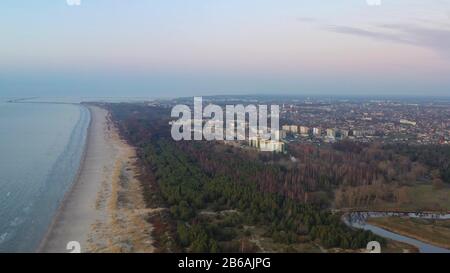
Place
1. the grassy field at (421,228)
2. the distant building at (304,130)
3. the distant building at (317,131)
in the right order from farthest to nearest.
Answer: the distant building at (304,130)
the distant building at (317,131)
the grassy field at (421,228)

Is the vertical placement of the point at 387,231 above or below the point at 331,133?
below

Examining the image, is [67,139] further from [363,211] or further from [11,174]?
[363,211]

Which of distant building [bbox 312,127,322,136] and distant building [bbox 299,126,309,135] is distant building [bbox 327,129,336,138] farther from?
distant building [bbox 299,126,309,135]

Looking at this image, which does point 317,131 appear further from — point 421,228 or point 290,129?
point 421,228

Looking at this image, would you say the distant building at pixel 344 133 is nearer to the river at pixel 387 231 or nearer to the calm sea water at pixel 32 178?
the calm sea water at pixel 32 178

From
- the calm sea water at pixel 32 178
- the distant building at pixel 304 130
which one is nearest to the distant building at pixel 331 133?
the distant building at pixel 304 130

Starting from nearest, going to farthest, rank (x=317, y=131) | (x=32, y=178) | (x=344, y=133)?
1. (x=32, y=178)
2. (x=344, y=133)
3. (x=317, y=131)

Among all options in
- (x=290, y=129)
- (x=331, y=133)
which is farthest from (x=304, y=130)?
(x=331, y=133)
